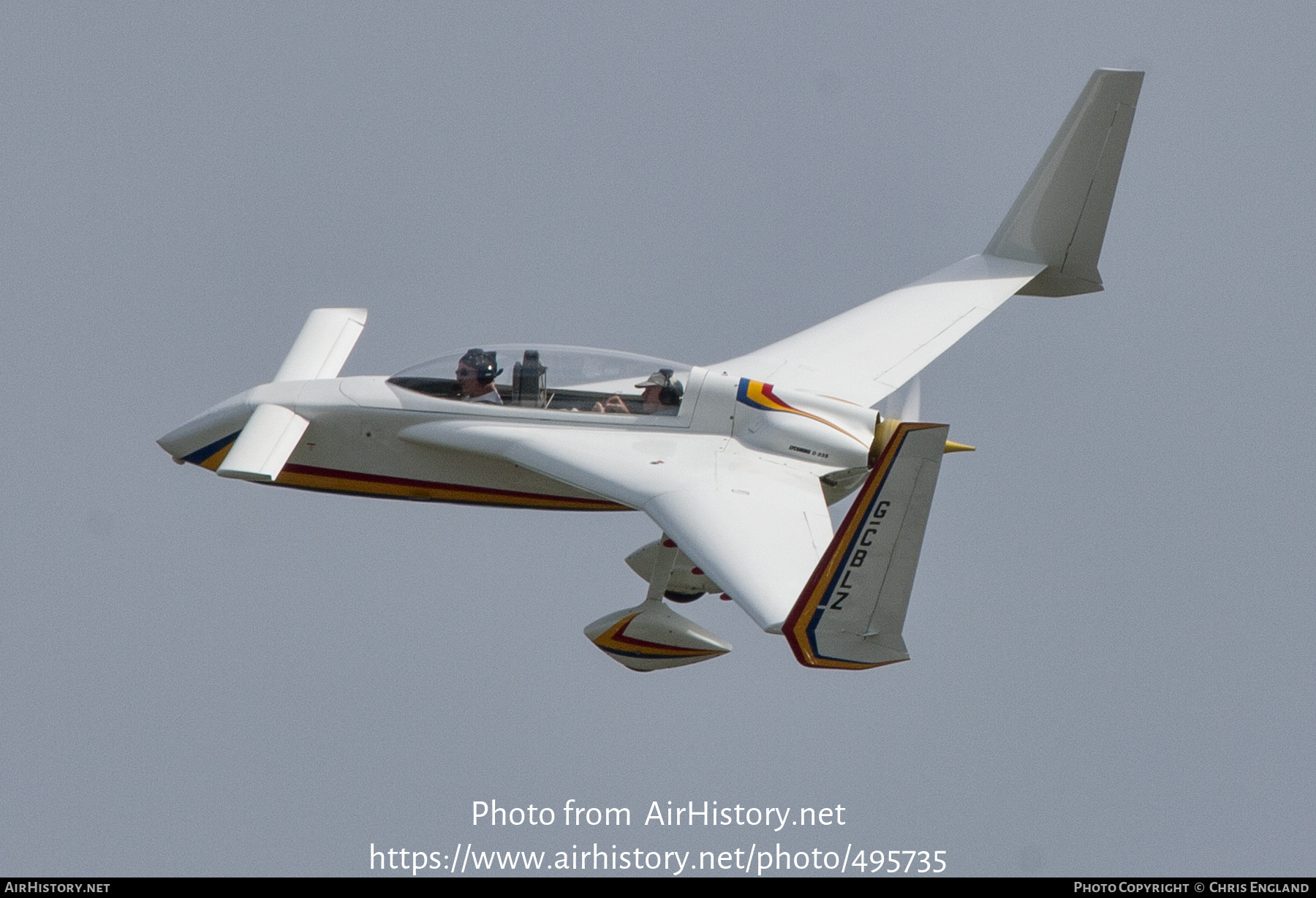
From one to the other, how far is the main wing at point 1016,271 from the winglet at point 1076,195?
0.04 feet

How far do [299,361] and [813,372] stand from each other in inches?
289

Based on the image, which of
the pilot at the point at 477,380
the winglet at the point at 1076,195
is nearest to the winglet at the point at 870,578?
the pilot at the point at 477,380

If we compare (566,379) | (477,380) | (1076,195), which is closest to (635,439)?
(566,379)

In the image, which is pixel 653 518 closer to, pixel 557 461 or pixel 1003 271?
pixel 557 461

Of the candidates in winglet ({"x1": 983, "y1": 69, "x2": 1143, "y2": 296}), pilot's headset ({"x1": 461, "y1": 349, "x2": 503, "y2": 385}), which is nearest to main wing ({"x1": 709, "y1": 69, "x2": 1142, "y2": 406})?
winglet ({"x1": 983, "y1": 69, "x2": 1143, "y2": 296})

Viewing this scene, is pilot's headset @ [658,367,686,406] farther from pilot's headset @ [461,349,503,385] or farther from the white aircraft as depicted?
pilot's headset @ [461,349,503,385]

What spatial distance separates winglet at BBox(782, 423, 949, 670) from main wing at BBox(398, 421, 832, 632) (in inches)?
29.1

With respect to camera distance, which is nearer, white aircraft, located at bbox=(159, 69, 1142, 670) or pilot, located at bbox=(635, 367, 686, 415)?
white aircraft, located at bbox=(159, 69, 1142, 670)

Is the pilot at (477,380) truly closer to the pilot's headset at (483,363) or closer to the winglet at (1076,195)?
the pilot's headset at (483,363)

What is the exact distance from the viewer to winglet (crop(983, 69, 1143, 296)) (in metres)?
30.3

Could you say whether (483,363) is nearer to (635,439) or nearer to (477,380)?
(477,380)

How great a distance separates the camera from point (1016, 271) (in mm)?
31344

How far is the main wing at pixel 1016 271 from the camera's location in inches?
1139

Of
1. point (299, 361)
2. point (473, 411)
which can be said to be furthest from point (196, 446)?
point (473, 411)
